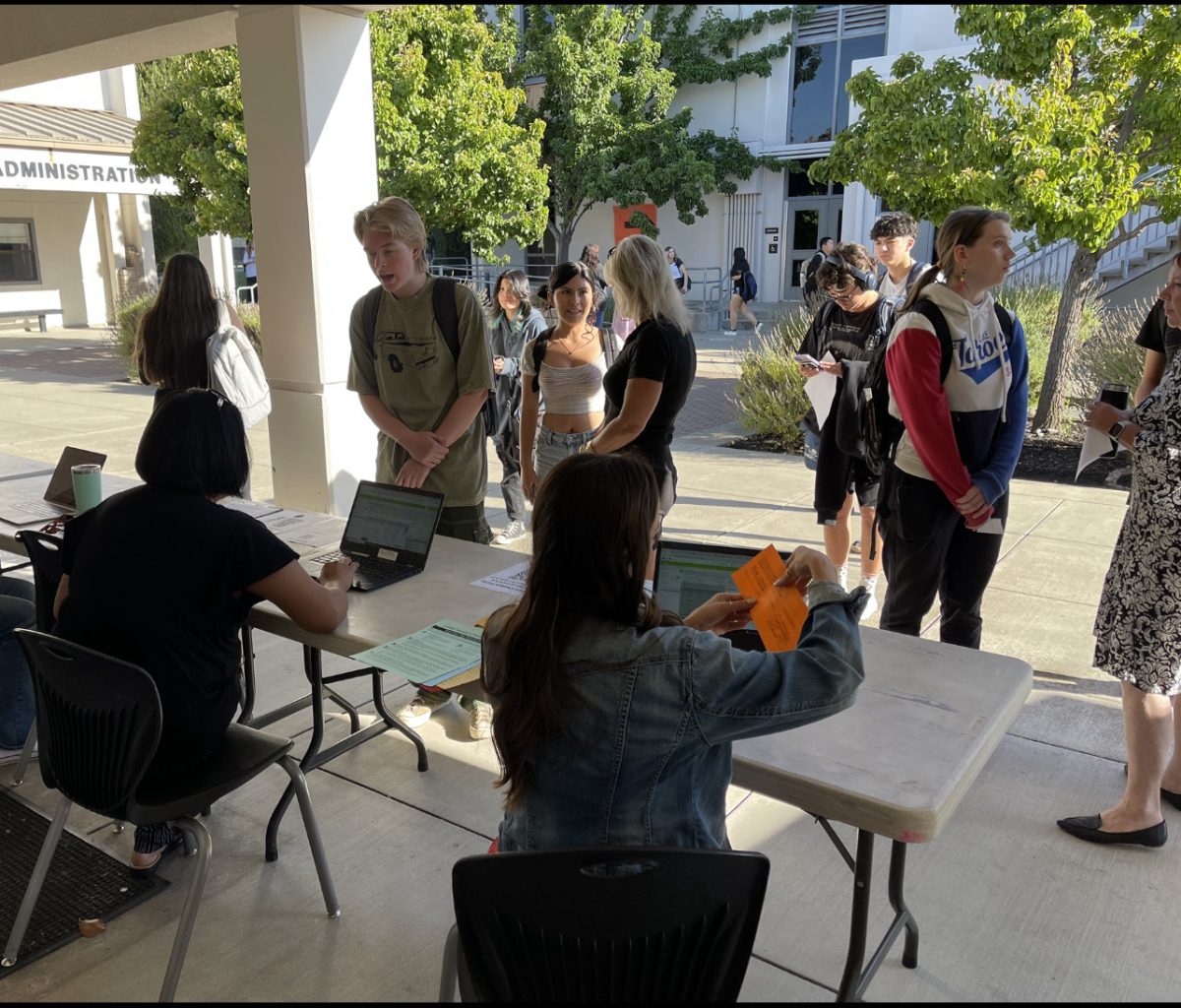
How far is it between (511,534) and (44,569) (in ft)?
11.5

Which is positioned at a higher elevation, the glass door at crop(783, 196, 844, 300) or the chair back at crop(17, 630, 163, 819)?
the glass door at crop(783, 196, 844, 300)

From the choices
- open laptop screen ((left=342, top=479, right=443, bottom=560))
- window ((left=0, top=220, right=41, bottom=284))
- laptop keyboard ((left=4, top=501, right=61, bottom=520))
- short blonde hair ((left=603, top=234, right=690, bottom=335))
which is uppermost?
window ((left=0, top=220, right=41, bottom=284))

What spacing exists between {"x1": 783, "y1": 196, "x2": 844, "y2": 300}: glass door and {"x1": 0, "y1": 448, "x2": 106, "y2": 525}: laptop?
21153 millimetres

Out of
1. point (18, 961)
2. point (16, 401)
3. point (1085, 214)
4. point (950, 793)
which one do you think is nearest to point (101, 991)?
point (18, 961)

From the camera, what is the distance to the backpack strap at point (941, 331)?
126 inches

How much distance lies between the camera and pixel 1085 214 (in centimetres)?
757

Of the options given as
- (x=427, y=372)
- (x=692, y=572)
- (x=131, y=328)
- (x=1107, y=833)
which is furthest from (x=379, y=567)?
(x=131, y=328)

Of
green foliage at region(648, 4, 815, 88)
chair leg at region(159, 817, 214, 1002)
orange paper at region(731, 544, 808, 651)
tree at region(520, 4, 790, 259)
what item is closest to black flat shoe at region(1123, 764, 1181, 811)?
orange paper at region(731, 544, 808, 651)

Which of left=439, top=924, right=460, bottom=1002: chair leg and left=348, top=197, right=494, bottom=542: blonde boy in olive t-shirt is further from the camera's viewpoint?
left=348, top=197, right=494, bottom=542: blonde boy in olive t-shirt

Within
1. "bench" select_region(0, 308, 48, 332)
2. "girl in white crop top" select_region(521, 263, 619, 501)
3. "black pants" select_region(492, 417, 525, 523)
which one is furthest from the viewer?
"bench" select_region(0, 308, 48, 332)

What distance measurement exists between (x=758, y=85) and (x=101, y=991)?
976 inches

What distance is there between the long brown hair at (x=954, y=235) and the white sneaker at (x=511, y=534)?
3.26m

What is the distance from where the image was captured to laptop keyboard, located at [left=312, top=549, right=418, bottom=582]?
9.41 feet

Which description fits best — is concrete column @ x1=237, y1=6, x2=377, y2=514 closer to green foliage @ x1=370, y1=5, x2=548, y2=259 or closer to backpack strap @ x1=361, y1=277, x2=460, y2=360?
backpack strap @ x1=361, y1=277, x2=460, y2=360
